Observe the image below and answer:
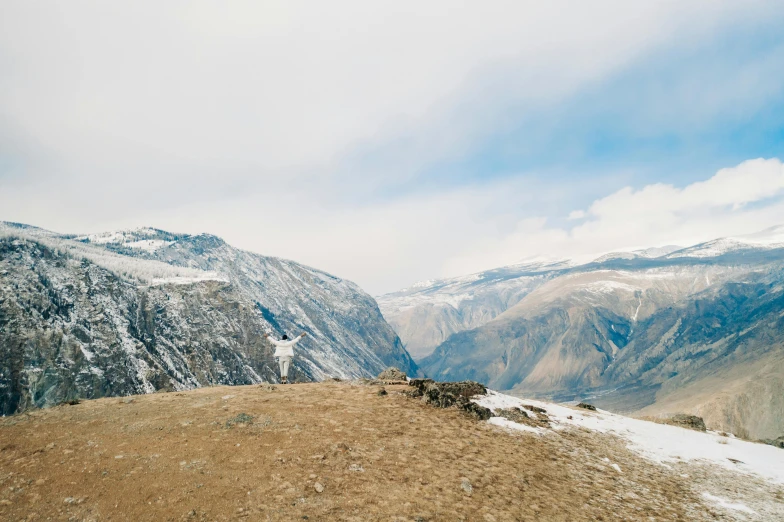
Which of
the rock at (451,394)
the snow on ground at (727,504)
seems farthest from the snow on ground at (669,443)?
the snow on ground at (727,504)

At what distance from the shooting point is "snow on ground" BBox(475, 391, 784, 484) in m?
19.4

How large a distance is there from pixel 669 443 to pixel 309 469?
762 inches

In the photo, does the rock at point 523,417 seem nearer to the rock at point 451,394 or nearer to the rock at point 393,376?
the rock at point 451,394

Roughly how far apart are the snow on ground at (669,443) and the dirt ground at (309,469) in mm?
1914

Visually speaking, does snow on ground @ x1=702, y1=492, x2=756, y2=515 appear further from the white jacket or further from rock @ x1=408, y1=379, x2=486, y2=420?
the white jacket

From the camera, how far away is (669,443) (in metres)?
22.0

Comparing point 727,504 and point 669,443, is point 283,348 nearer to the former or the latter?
point 669,443

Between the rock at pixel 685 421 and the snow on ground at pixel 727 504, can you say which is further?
the rock at pixel 685 421

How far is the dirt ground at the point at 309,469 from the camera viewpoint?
11820mm

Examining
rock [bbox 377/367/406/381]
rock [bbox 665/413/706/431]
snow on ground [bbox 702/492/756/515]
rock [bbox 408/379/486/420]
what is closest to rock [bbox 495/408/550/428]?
rock [bbox 408/379/486/420]

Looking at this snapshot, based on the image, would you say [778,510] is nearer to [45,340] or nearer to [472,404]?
[472,404]

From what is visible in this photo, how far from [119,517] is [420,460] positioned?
9.36 m

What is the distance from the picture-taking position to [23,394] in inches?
6496

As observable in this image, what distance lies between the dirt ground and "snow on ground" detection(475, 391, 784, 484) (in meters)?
1.91
